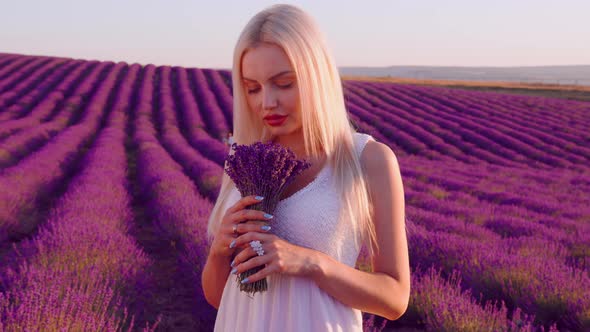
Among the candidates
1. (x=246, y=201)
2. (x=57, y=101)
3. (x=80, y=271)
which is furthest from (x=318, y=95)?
(x=57, y=101)

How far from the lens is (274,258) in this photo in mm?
1015

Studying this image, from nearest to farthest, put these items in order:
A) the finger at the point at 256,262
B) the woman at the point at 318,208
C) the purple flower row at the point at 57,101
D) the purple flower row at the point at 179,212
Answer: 1. the finger at the point at 256,262
2. the woman at the point at 318,208
3. the purple flower row at the point at 179,212
4. the purple flower row at the point at 57,101

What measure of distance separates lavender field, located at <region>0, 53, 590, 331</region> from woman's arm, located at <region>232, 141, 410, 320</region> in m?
1.30

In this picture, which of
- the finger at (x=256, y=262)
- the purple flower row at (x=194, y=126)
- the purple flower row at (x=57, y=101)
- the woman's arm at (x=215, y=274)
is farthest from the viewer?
the purple flower row at (x=57, y=101)

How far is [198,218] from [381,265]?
4072mm

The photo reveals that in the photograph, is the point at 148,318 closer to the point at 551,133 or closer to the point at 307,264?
the point at 307,264

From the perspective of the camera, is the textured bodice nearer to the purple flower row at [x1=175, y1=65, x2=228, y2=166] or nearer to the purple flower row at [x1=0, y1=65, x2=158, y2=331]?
the purple flower row at [x1=0, y1=65, x2=158, y2=331]

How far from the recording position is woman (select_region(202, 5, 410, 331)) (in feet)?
3.68

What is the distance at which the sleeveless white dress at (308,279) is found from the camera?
1144mm

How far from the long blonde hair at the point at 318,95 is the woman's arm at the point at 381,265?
0.11 feet

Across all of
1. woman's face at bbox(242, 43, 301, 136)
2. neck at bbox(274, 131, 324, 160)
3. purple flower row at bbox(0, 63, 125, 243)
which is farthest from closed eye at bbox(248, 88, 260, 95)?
purple flower row at bbox(0, 63, 125, 243)

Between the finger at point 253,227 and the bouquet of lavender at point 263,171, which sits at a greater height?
the bouquet of lavender at point 263,171

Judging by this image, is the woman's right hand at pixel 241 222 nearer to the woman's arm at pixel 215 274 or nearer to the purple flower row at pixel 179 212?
the woman's arm at pixel 215 274

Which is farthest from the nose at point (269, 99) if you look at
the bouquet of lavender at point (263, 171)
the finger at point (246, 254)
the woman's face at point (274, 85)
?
the finger at point (246, 254)
